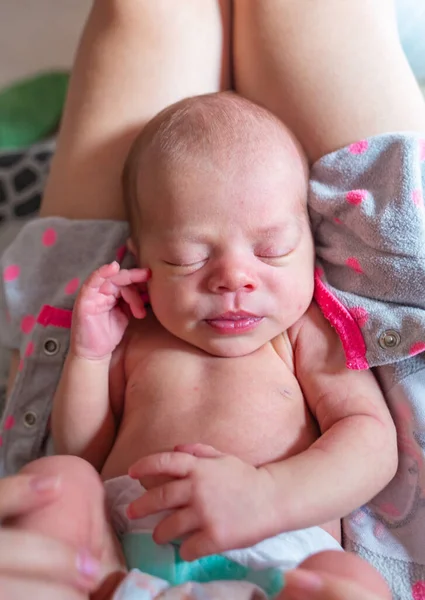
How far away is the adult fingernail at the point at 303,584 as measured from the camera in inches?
23.2

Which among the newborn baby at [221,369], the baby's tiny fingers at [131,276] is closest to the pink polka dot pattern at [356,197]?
the newborn baby at [221,369]

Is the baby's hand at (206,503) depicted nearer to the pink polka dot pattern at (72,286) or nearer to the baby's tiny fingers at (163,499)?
the baby's tiny fingers at (163,499)

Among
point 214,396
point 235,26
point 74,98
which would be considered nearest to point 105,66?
point 74,98

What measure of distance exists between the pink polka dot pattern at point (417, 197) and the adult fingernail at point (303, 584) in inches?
18.7

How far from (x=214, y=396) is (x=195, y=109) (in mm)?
390

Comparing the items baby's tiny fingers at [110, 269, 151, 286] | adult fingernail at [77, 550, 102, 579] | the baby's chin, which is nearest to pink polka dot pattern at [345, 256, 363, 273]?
the baby's chin

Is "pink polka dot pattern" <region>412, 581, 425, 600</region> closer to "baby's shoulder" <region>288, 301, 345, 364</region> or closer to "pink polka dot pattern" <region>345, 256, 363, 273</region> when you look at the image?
"baby's shoulder" <region>288, 301, 345, 364</region>

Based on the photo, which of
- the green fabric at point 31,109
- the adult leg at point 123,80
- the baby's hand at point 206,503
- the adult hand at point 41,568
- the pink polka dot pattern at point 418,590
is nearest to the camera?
the adult hand at point 41,568

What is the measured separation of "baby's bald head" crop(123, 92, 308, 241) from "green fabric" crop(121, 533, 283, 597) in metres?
0.43

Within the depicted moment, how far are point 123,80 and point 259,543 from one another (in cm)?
71

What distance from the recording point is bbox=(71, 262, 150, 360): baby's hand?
890 mm

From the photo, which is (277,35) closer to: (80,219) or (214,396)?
(80,219)

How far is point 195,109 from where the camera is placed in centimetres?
88

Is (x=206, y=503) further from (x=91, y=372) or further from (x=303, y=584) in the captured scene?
(x=91, y=372)
